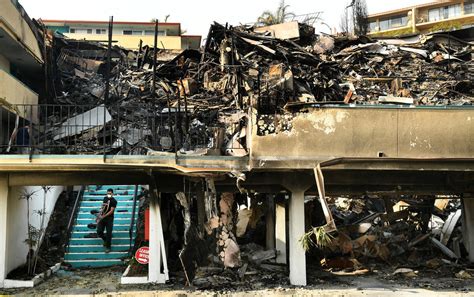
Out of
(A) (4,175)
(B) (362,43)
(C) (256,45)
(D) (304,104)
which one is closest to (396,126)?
(D) (304,104)

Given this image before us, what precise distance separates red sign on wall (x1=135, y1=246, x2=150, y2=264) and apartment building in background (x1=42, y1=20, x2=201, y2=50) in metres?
27.9

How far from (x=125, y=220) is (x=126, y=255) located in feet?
5.52

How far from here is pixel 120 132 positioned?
17.3m

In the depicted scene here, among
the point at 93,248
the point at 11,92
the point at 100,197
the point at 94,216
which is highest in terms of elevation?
the point at 11,92

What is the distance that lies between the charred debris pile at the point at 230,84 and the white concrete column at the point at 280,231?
3.76 m

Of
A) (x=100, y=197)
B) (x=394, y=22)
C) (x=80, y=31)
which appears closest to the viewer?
(x=100, y=197)

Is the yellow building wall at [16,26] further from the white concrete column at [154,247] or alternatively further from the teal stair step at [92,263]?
the teal stair step at [92,263]

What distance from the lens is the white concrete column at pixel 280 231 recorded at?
1616 cm

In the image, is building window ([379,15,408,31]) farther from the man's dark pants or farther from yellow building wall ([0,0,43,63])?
the man's dark pants

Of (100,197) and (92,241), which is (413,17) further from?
(92,241)

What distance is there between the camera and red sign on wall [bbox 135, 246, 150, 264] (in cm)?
1345

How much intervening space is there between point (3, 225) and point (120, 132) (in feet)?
18.2

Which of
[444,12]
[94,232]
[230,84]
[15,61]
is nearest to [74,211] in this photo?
[94,232]

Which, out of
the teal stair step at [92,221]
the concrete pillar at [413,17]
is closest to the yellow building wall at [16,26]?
the teal stair step at [92,221]
